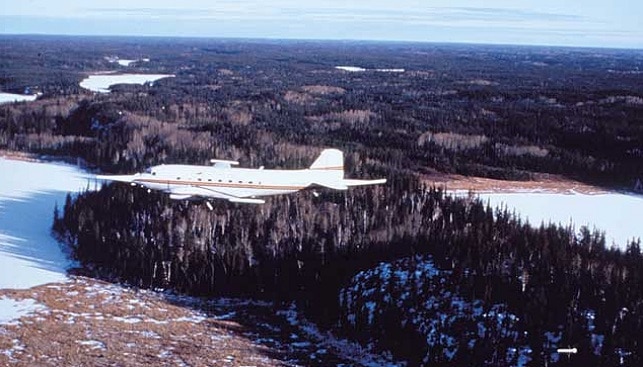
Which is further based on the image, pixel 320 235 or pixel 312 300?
pixel 320 235

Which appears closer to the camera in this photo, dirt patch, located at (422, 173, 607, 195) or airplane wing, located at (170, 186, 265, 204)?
airplane wing, located at (170, 186, 265, 204)

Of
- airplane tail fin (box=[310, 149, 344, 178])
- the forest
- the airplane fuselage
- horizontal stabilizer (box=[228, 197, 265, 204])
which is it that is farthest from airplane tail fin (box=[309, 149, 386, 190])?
horizontal stabilizer (box=[228, 197, 265, 204])

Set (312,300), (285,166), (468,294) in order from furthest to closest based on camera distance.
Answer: (285,166)
(312,300)
(468,294)

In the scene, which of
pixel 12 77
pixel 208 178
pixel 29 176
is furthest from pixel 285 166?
pixel 12 77

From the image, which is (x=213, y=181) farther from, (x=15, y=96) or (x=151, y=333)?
(x=15, y=96)

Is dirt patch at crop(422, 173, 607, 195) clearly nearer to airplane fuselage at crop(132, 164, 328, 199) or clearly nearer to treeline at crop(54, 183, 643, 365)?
treeline at crop(54, 183, 643, 365)

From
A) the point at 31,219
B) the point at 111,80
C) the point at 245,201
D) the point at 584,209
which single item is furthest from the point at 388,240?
the point at 111,80

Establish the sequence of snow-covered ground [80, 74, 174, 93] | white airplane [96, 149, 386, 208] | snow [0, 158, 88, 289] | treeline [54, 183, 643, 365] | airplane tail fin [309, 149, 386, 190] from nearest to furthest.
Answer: treeline [54, 183, 643, 365] → snow [0, 158, 88, 289] → white airplane [96, 149, 386, 208] → airplane tail fin [309, 149, 386, 190] → snow-covered ground [80, 74, 174, 93]

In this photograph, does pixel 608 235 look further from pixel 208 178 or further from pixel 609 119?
pixel 609 119
